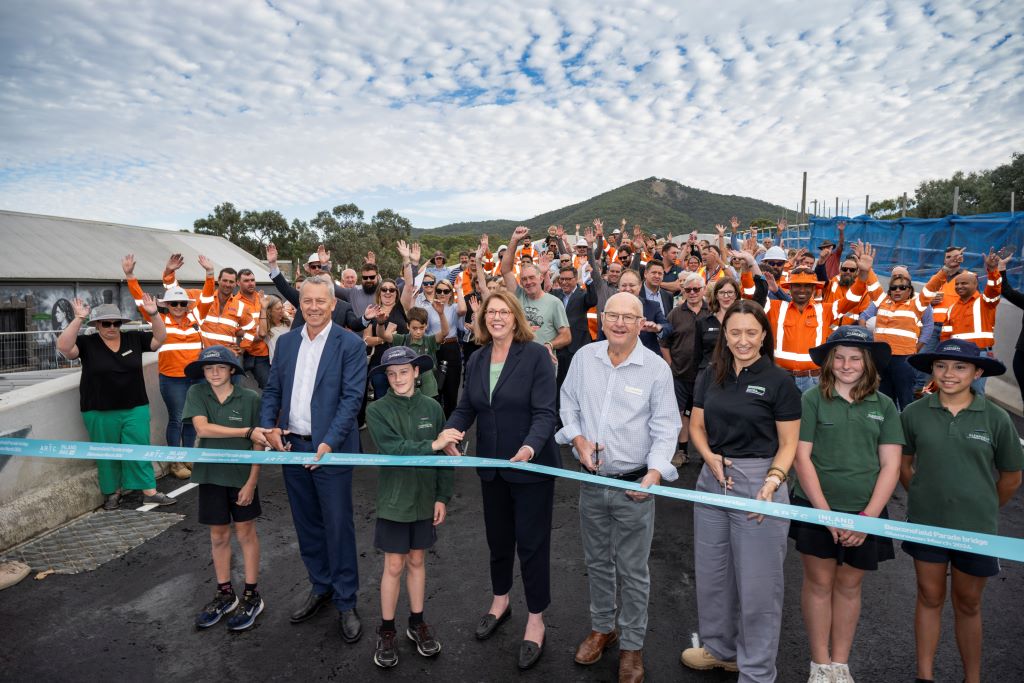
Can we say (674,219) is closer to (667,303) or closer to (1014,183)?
(1014,183)

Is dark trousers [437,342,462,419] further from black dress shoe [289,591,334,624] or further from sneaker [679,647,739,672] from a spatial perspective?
sneaker [679,647,739,672]

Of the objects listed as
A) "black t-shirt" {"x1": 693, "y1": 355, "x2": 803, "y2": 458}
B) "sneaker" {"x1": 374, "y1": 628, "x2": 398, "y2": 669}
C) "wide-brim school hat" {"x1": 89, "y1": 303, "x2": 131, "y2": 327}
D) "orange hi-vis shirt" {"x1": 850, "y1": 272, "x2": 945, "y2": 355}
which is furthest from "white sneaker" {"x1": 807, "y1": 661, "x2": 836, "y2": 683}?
"wide-brim school hat" {"x1": 89, "y1": 303, "x2": 131, "y2": 327}

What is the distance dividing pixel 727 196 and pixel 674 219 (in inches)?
1141

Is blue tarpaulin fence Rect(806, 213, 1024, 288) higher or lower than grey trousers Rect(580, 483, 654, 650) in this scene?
higher

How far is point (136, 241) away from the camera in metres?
31.5

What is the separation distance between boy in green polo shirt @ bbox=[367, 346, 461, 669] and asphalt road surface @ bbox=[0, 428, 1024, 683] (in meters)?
0.18

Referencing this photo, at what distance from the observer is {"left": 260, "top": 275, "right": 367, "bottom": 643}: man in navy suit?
12.0 feet

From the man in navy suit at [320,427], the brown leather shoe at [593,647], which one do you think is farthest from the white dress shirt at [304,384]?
the brown leather shoe at [593,647]

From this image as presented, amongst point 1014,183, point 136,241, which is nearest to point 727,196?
point 1014,183

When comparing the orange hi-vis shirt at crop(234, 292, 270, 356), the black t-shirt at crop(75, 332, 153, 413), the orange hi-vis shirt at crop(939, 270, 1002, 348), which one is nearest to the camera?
the black t-shirt at crop(75, 332, 153, 413)

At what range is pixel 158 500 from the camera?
5.68 m

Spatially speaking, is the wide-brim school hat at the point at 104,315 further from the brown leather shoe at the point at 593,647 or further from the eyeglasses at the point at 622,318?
the brown leather shoe at the point at 593,647

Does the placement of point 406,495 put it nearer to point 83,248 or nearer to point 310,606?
point 310,606

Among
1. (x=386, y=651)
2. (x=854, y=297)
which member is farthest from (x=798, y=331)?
(x=386, y=651)
